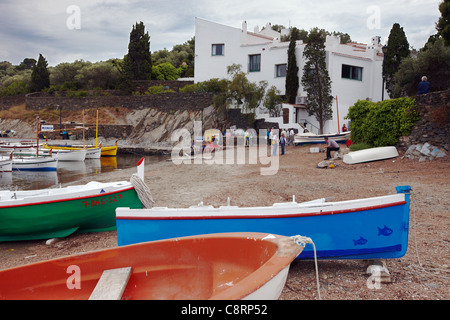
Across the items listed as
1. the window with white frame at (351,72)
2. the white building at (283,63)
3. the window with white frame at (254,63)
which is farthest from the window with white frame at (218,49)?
the window with white frame at (351,72)

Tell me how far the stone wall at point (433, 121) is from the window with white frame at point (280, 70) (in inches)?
778

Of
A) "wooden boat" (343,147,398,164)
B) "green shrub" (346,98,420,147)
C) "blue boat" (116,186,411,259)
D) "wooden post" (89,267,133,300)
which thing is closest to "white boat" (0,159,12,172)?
"wooden boat" (343,147,398,164)

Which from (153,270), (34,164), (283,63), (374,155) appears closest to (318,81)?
(283,63)

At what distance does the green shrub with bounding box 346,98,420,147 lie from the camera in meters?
15.2

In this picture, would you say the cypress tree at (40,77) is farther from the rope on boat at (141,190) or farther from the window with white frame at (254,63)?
the rope on boat at (141,190)

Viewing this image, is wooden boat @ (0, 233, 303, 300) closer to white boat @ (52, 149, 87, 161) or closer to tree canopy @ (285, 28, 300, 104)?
white boat @ (52, 149, 87, 161)

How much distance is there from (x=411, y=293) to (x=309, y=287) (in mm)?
1221

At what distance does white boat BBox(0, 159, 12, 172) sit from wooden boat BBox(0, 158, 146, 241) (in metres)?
16.7

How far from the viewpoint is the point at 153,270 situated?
413cm

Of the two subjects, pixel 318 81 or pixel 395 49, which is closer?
pixel 395 49

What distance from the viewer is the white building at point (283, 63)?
30.8 meters

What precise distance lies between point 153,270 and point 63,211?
4283 mm

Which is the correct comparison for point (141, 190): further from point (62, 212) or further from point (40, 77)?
point (40, 77)

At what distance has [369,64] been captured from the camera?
1254 inches
